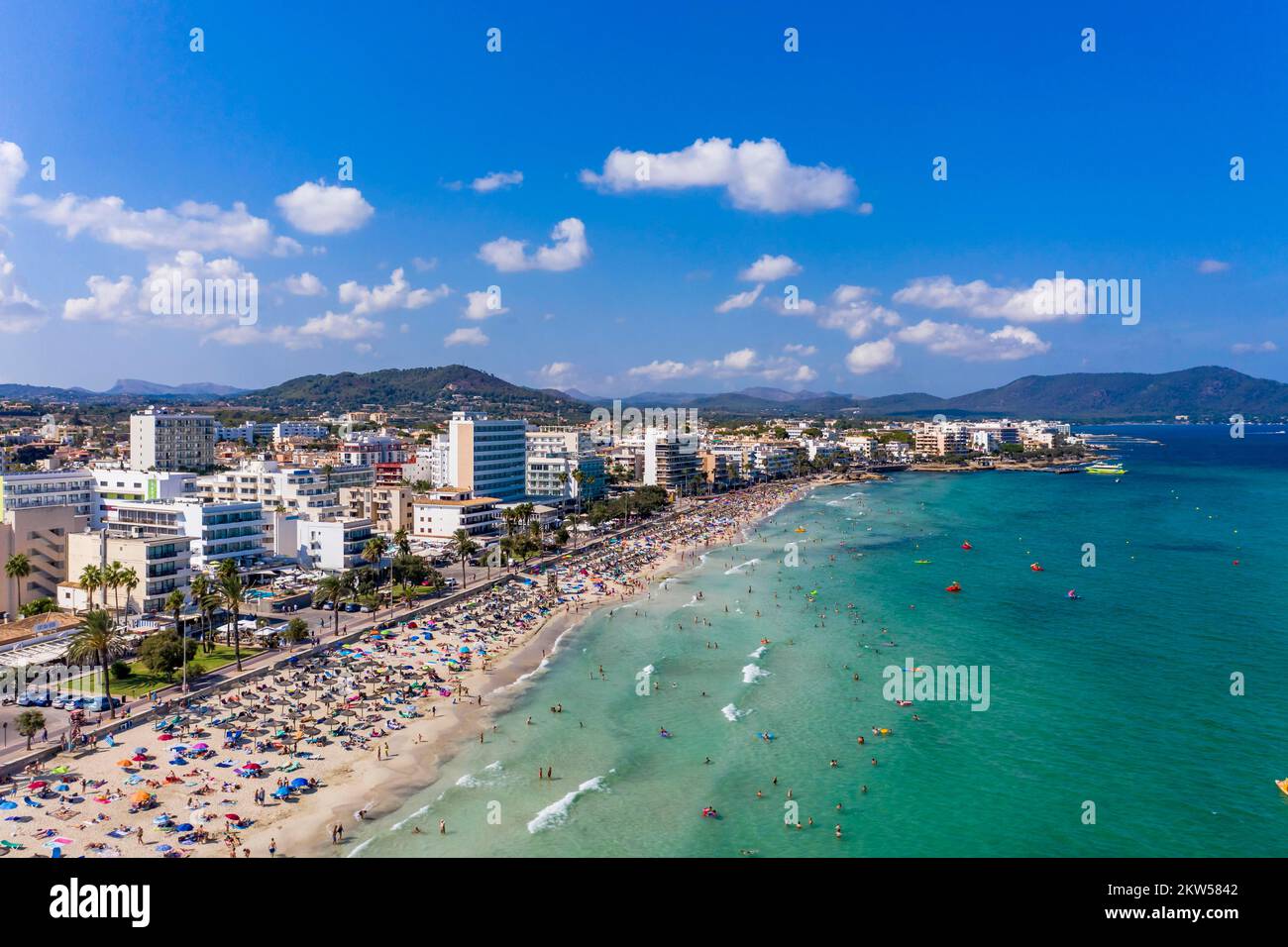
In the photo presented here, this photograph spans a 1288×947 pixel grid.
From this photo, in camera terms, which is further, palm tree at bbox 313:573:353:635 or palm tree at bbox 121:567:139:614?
palm tree at bbox 313:573:353:635

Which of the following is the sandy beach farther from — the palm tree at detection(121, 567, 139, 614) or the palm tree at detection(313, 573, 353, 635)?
the palm tree at detection(121, 567, 139, 614)

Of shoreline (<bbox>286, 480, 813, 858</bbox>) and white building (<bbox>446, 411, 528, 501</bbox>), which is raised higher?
white building (<bbox>446, 411, 528, 501</bbox>)

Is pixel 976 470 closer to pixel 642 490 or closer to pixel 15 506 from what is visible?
pixel 642 490

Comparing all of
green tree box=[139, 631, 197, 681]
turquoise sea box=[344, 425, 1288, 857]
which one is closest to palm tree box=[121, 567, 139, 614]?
green tree box=[139, 631, 197, 681]

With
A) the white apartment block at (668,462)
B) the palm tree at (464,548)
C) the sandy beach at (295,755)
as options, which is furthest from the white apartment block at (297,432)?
the sandy beach at (295,755)

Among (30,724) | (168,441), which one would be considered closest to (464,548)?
(30,724)
